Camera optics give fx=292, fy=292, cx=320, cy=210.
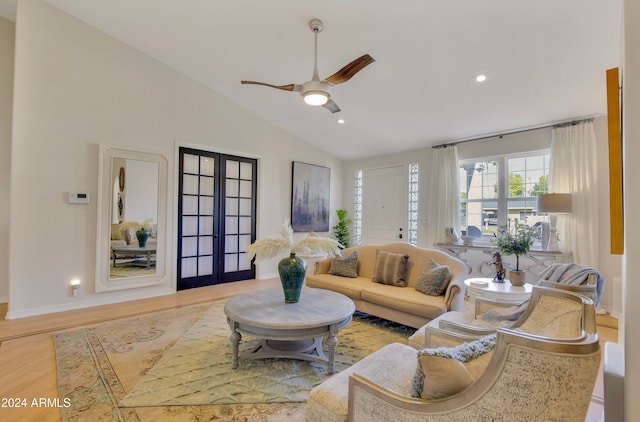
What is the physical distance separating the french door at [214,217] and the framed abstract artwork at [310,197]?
0.91 metres

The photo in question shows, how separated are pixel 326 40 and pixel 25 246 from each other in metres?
4.39

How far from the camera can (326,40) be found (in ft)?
11.1

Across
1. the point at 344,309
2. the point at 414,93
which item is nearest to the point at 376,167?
the point at 414,93

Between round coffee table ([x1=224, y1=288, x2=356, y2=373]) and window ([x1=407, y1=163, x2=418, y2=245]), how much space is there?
3573 millimetres

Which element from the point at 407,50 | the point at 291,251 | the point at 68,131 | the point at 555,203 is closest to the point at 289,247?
the point at 291,251

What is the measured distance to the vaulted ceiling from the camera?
276 cm

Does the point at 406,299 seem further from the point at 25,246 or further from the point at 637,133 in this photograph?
the point at 25,246

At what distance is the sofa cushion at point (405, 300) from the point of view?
111 inches

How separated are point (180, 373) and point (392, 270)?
2417 millimetres

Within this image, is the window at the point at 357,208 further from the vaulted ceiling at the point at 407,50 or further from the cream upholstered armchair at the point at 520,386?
the cream upholstered armchair at the point at 520,386

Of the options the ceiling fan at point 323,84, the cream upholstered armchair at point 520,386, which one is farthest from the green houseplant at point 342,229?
the cream upholstered armchair at point 520,386

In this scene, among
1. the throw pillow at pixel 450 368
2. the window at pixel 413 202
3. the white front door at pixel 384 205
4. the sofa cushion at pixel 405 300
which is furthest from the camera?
the white front door at pixel 384 205

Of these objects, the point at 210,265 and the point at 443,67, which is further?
the point at 210,265

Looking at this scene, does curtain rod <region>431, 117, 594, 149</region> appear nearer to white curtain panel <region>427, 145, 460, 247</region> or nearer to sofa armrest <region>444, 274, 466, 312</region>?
white curtain panel <region>427, 145, 460, 247</region>
